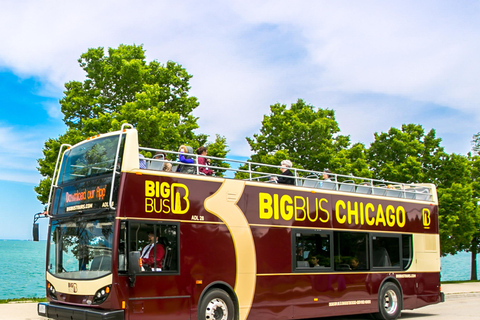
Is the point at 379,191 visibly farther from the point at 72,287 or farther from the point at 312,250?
the point at 72,287

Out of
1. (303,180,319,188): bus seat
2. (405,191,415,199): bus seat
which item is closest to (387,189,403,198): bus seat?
(405,191,415,199): bus seat

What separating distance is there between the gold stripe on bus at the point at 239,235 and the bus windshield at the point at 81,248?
7.64ft

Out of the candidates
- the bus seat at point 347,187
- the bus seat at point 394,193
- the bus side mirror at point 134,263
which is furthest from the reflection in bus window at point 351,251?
the bus side mirror at point 134,263

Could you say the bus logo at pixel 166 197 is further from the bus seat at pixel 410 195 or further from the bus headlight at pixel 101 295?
the bus seat at pixel 410 195

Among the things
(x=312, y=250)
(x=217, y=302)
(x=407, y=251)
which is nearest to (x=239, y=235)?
(x=217, y=302)

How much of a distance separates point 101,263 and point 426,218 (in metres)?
10.9

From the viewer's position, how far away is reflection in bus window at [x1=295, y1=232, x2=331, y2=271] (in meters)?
12.6

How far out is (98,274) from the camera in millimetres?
9352

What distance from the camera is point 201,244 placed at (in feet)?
34.8

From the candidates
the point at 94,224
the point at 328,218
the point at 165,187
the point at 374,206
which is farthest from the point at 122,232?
the point at 374,206

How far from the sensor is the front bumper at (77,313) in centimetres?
890

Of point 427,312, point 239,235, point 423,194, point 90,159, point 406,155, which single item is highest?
point 406,155

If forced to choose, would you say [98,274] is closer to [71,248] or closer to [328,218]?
[71,248]

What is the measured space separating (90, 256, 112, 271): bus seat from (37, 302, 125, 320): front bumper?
727 millimetres
